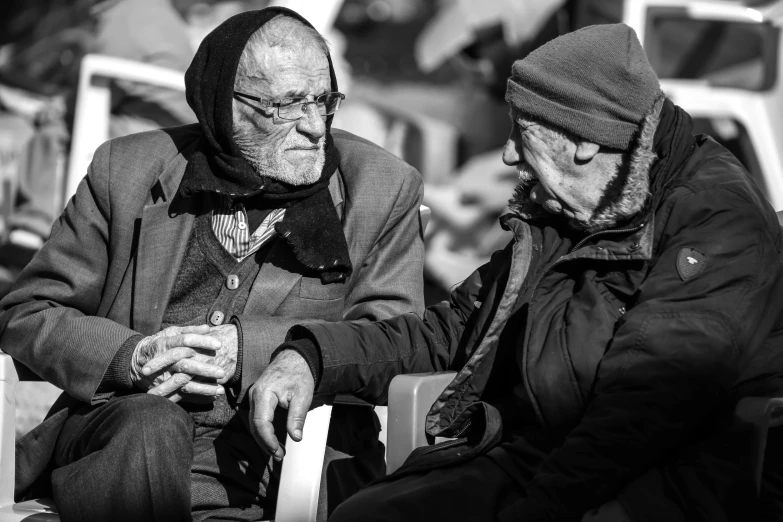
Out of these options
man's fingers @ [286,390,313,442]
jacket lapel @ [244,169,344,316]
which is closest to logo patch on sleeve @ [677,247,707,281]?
man's fingers @ [286,390,313,442]

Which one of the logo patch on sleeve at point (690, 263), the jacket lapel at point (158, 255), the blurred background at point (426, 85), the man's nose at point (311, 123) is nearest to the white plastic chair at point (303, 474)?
the jacket lapel at point (158, 255)

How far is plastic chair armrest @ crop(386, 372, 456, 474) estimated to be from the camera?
7.54 feet

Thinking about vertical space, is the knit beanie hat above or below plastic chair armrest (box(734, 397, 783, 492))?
above

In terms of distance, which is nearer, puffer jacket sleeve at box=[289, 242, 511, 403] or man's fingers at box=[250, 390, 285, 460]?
man's fingers at box=[250, 390, 285, 460]

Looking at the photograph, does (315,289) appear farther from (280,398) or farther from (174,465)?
(174,465)

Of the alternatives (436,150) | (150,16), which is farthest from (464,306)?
(150,16)

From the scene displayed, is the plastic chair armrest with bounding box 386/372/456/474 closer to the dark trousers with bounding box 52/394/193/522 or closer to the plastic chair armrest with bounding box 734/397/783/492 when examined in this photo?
the dark trousers with bounding box 52/394/193/522

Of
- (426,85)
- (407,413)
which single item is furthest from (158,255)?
(426,85)

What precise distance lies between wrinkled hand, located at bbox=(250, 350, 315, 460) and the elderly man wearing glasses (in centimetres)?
24

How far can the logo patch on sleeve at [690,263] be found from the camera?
1970 mm

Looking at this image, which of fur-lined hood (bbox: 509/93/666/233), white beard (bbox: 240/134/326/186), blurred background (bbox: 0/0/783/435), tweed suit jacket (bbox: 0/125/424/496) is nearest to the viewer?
fur-lined hood (bbox: 509/93/666/233)

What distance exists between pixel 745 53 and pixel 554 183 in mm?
3349

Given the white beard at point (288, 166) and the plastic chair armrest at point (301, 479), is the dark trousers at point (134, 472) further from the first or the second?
the white beard at point (288, 166)

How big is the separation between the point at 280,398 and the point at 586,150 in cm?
88
